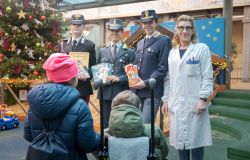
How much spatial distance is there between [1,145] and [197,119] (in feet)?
11.4

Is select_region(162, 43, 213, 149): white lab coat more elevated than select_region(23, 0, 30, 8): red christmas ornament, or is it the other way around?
select_region(23, 0, 30, 8): red christmas ornament

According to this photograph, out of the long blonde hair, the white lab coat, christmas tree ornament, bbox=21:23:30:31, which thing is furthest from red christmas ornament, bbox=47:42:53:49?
the white lab coat

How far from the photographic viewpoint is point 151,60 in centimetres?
385

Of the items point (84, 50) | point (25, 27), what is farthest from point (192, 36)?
point (25, 27)

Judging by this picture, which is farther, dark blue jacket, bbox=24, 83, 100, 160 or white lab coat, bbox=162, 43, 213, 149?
white lab coat, bbox=162, 43, 213, 149

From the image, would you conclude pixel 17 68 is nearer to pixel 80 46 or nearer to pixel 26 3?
pixel 26 3

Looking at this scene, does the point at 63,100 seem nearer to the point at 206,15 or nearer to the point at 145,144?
the point at 145,144

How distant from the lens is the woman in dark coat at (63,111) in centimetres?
235

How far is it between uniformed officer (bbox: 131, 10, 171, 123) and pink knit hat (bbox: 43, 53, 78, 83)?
4.20ft

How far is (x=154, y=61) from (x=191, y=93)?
65 centimetres


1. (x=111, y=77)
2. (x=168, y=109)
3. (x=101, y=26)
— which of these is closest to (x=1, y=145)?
(x=111, y=77)

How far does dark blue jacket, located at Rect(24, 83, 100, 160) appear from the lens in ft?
7.68

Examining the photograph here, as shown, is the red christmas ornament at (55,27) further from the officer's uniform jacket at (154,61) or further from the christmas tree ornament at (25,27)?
the officer's uniform jacket at (154,61)

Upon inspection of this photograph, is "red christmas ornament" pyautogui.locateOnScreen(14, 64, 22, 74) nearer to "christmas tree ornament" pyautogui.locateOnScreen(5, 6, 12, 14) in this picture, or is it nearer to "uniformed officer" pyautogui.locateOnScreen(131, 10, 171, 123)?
"christmas tree ornament" pyautogui.locateOnScreen(5, 6, 12, 14)
